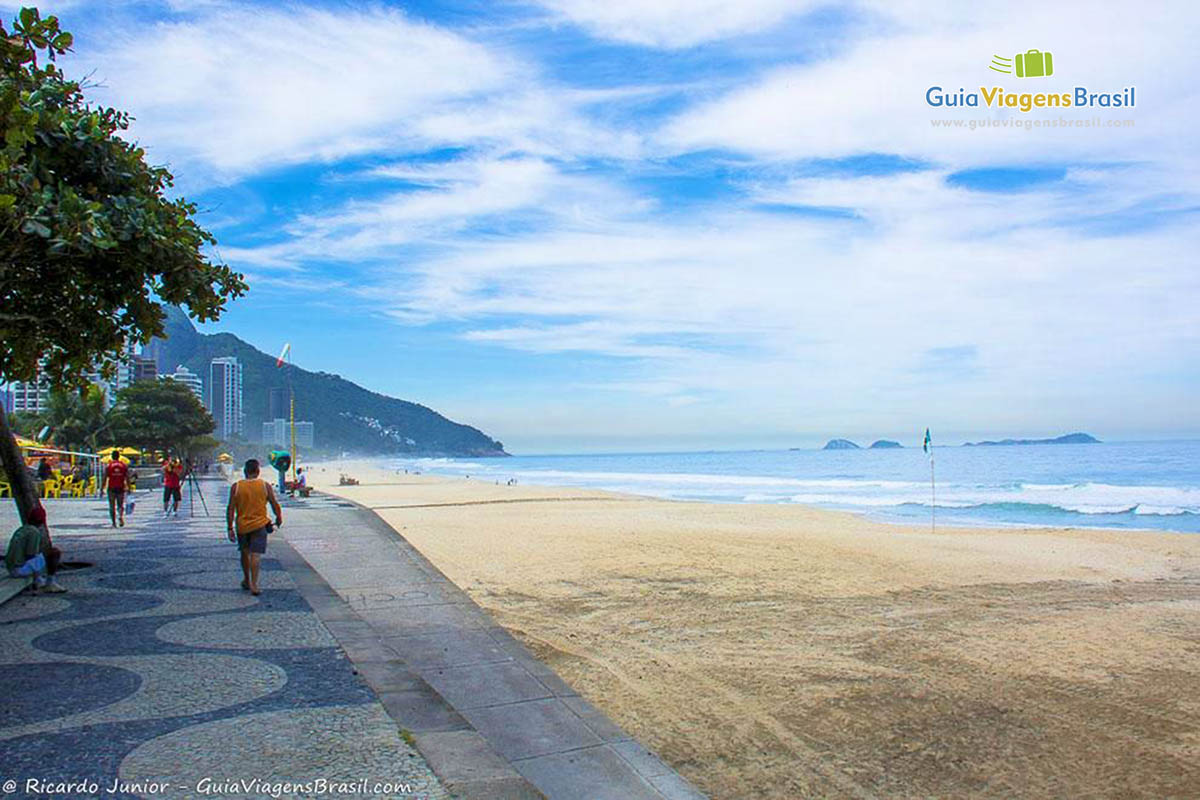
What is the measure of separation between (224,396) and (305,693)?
151 m

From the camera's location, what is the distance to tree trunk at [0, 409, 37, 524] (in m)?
10.1

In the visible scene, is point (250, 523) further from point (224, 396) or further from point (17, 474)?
point (224, 396)

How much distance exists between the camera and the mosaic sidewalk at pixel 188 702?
13.4ft

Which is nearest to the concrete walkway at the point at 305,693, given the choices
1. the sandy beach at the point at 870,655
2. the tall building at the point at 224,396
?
the sandy beach at the point at 870,655

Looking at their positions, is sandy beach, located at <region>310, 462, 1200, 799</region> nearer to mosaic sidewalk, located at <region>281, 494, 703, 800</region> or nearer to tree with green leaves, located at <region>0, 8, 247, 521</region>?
mosaic sidewalk, located at <region>281, 494, 703, 800</region>

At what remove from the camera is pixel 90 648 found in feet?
22.0

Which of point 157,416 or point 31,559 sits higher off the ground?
point 157,416

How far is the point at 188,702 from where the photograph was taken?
528cm

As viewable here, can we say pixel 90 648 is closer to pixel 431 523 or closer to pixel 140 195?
pixel 140 195

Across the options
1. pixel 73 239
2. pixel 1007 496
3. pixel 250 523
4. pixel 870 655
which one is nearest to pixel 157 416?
pixel 1007 496

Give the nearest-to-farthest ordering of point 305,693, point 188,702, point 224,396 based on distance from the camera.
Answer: point 188,702
point 305,693
point 224,396

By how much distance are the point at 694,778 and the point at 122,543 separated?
36.4ft

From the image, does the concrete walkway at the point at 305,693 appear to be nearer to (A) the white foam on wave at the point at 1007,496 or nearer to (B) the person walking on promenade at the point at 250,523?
(B) the person walking on promenade at the point at 250,523

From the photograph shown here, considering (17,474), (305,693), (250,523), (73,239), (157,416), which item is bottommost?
(305,693)
